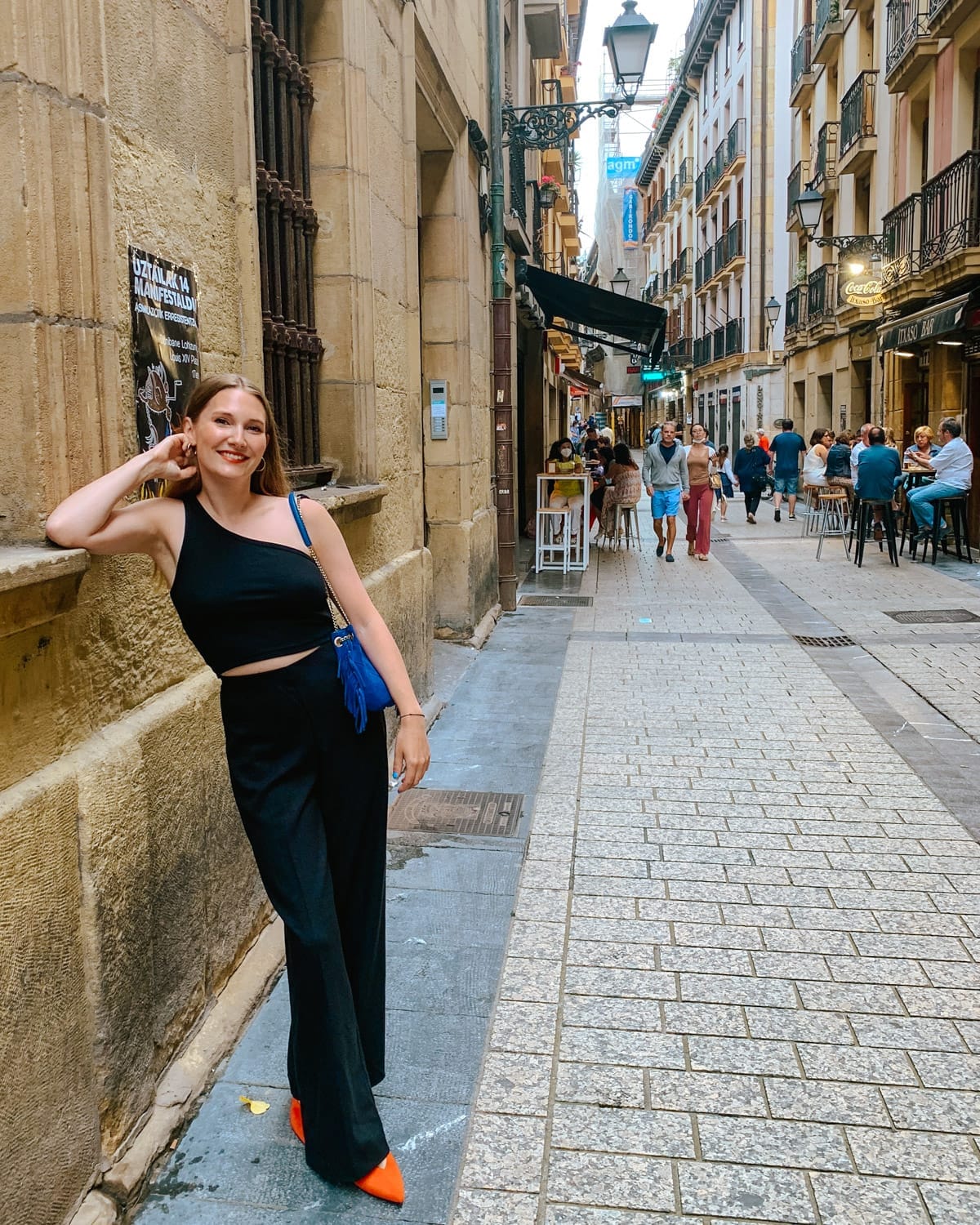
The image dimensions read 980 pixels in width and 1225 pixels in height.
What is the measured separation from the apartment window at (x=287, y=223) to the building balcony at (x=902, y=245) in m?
14.6

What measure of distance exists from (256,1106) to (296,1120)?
0.17m

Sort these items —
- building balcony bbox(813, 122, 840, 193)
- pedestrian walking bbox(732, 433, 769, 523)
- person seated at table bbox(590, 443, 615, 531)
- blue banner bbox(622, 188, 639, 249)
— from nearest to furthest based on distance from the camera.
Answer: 1. person seated at table bbox(590, 443, 615, 531)
2. pedestrian walking bbox(732, 433, 769, 523)
3. building balcony bbox(813, 122, 840, 193)
4. blue banner bbox(622, 188, 639, 249)

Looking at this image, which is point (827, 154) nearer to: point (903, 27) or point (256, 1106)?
point (903, 27)

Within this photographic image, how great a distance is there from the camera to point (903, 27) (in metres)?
18.9

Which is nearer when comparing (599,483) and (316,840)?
(316,840)

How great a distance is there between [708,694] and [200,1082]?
4.90 m

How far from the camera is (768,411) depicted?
34.3 m

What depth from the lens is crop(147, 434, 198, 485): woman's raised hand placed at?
2.38m

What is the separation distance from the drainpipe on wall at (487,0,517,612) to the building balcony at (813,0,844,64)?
1737 centimetres

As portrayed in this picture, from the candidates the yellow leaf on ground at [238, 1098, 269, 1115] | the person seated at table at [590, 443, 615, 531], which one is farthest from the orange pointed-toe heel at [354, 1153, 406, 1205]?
the person seated at table at [590, 443, 615, 531]

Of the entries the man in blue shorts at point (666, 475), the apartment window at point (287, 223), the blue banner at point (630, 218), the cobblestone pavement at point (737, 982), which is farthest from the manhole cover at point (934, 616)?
the blue banner at point (630, 218)

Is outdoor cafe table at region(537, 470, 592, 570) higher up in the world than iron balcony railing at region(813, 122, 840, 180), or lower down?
lower down

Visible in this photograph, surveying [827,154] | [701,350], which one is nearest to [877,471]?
[827,154]

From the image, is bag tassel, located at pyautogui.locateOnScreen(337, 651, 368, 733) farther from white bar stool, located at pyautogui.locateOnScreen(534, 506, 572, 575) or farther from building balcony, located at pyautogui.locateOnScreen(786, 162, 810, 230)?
building balcony, located at pyautogui.locateOnScreen(786, 162, 810, 230)
